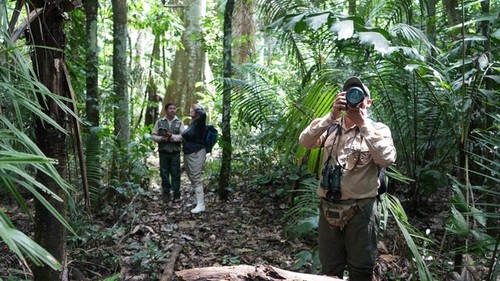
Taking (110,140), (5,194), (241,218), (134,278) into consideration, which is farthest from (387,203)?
(5,194)

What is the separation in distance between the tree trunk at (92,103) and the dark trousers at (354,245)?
3343mm

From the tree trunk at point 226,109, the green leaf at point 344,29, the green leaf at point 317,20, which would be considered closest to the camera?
the green leaf at point 344,29

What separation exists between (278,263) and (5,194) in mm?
3848

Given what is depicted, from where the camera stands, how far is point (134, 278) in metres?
4.18

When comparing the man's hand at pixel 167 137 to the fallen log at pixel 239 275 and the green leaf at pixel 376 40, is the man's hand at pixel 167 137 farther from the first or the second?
the fallen log at pixel 239 275

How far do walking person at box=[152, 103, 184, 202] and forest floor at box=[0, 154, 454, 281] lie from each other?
19.6 inches

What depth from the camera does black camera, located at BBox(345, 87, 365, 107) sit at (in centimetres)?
296

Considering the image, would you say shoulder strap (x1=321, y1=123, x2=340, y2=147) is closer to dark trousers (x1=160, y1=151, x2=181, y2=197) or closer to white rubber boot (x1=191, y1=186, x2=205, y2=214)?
white rubber boot (x1=191, y1=186, x2=205, y2=214)

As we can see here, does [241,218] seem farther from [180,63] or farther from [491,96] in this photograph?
[180,63]

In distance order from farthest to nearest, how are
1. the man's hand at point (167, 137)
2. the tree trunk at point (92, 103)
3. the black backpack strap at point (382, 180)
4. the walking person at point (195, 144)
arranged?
the man's hand at point (167, 137), the walking person at point (195, 144), the tree trunk at point (92, 103), the black backpack strap at point (382, 180)

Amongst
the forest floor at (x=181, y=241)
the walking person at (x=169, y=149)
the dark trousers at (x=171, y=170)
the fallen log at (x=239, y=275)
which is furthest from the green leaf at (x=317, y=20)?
the dark trousers at (x=171, y=170)

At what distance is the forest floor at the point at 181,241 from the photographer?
Result: 4.31 meters

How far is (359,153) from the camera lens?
3113 millimetres

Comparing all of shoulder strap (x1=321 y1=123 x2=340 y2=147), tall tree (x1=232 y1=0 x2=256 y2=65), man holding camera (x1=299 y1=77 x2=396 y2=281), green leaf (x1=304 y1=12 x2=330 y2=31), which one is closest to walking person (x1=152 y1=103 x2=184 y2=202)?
shoulder strap (x1=321 y1=123 x2=340 y2=147)
